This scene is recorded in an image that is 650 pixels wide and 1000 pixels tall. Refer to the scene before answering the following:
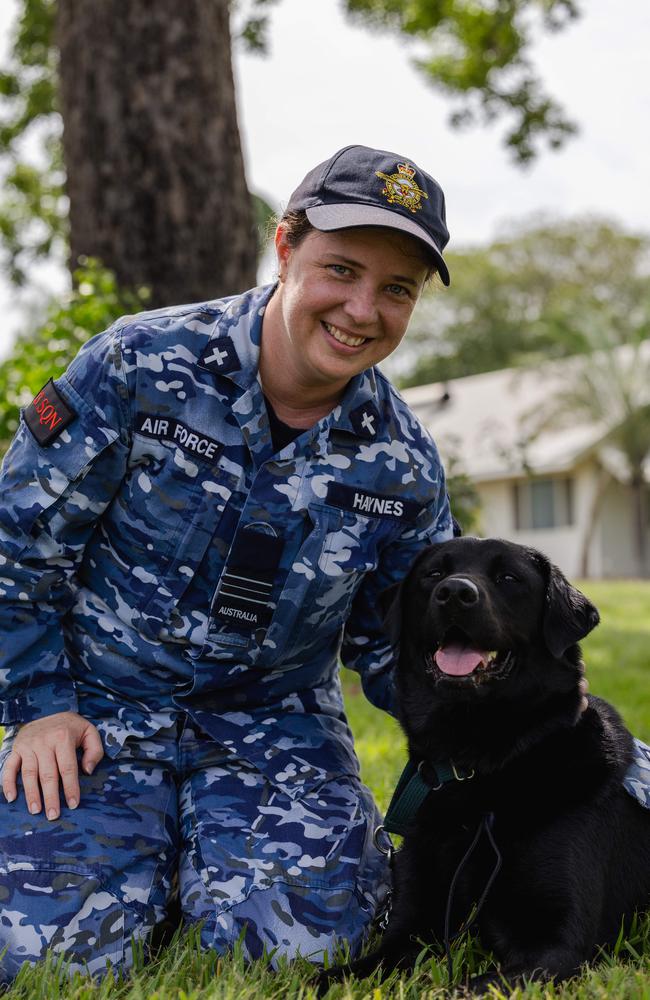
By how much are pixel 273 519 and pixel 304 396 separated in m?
0.35

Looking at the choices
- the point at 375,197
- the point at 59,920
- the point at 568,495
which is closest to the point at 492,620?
the point at 375,197

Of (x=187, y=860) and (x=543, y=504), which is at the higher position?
(x=543, y=504)

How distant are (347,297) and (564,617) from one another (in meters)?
0.95

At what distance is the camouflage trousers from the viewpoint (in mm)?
2459

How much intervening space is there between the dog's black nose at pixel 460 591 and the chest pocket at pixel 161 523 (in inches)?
25.0

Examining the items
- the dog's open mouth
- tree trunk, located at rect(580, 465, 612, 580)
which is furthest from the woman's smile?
tree trunk, located at rect(580, 465, 612, 580)

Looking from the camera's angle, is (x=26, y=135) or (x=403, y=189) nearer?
(x=403, y=189)

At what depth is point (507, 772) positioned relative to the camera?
2.59 meters

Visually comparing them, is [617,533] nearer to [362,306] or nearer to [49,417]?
[362,306]

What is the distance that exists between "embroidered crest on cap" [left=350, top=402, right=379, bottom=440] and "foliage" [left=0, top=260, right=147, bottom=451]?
6.15 feet

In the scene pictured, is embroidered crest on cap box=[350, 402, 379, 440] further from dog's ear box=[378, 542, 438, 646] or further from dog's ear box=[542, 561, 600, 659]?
dog's ear box=[542, 561, 600, 659]

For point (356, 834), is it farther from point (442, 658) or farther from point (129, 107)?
point (129, 107)

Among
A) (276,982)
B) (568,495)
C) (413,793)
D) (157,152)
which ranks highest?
(568,495)

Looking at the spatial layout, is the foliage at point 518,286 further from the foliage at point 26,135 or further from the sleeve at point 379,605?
the sleeve at point 379,605
